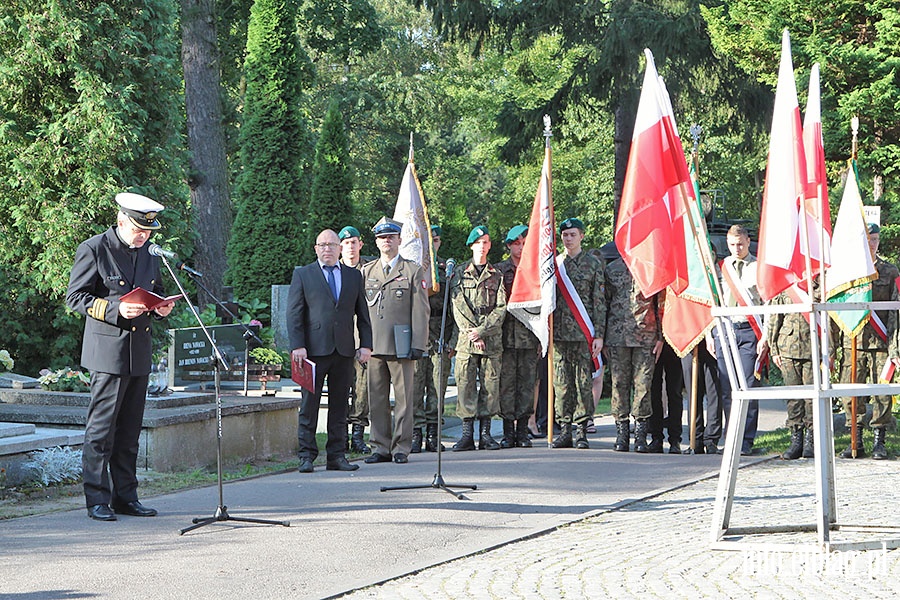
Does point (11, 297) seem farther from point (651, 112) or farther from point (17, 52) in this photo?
point (651, 112)

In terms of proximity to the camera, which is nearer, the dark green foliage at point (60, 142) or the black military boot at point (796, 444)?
the black military boot at point (796, 444)

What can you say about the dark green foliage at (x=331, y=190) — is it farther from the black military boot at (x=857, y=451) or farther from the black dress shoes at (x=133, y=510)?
the black dress shoes at (x=133, y=510)

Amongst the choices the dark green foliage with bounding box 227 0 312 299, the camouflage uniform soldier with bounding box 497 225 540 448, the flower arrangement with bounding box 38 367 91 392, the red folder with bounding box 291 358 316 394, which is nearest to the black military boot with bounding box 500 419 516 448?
the camouflage uniform soldier with bounding box 497 225 540 448

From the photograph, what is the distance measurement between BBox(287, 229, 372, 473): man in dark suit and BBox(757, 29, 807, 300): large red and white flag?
4613 millimetres

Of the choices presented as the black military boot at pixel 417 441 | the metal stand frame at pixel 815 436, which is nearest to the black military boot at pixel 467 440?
the black military boot at pixel 417 441

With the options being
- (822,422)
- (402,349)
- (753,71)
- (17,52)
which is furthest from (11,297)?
(753,71)

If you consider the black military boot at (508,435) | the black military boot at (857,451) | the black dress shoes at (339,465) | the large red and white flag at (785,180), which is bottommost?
the black dress shoes at (339,465)

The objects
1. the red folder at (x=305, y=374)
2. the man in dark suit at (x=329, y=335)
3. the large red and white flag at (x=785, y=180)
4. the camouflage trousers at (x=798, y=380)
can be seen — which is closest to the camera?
the large red and white flag at (x=785, y=180)

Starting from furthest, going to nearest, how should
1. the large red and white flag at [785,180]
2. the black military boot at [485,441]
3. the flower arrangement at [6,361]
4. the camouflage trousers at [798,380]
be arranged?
the black military boot at [485,441]
the flower arrangement at [6,361]
the camouflage trousers at [798,380]
the large red and white flag at [785,180]

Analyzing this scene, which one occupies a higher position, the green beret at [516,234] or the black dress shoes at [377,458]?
the green beret at [516,234]

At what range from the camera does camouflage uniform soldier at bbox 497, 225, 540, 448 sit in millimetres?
12453

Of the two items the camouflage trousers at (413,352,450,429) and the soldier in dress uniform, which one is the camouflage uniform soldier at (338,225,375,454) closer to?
the soldier in dress uniform

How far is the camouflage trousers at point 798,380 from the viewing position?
11703mm

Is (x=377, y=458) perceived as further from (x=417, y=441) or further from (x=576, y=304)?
(x=576, y=304)
